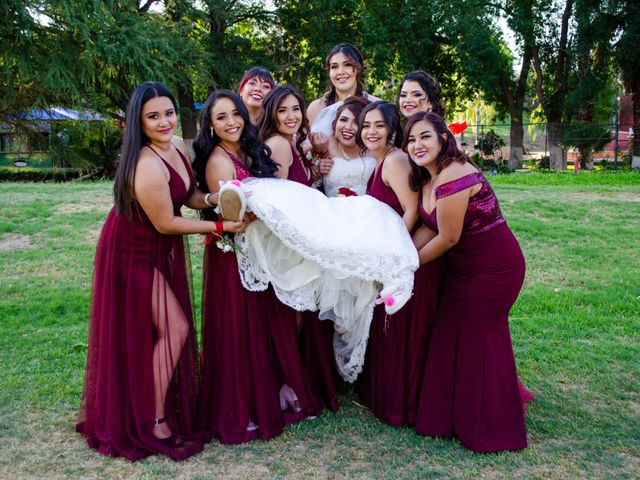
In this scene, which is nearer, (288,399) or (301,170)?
(288,399)

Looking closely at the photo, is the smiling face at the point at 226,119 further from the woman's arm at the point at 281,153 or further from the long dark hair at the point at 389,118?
the long dark hair at the point at 389,118

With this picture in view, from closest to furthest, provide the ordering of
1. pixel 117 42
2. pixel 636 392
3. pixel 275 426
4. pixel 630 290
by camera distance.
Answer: pixel 275 426 → pixel 636 392 → pixel 630 290 → pixel 117 42

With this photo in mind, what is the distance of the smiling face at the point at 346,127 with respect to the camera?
4.37 m

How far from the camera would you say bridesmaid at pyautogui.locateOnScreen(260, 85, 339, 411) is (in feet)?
13.6

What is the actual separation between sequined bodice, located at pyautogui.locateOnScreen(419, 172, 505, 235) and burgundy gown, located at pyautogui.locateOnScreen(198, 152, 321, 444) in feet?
3.95

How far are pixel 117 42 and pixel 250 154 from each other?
14707 millimetres

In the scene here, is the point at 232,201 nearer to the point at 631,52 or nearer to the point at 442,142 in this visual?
the point at 442,142

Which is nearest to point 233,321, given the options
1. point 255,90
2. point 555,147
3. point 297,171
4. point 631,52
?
point 297,171

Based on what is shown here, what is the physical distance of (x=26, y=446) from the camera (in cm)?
376

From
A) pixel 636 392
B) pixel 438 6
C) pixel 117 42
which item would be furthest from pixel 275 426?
pixel 438 6

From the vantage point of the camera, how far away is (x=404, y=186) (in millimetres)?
3863

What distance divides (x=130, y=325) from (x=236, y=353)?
66 centimetres

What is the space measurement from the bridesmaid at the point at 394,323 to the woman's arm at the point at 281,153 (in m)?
0.49

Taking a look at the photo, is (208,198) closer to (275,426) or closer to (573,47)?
(275,426)
